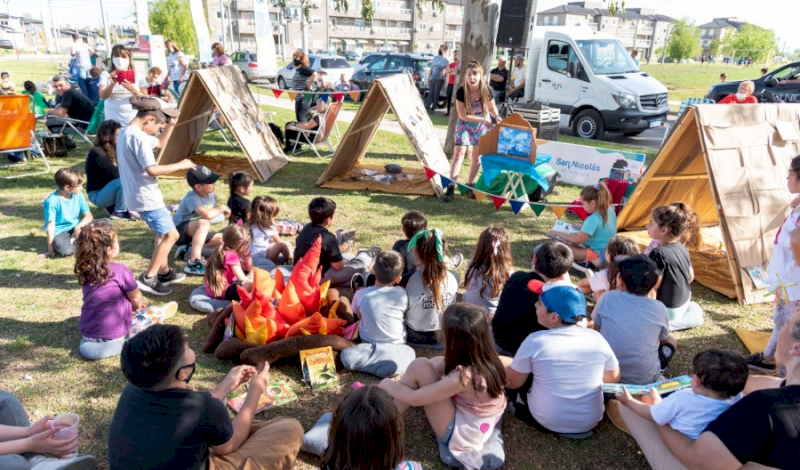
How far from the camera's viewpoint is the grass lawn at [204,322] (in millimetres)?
3246

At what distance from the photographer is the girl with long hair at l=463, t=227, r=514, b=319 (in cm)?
418

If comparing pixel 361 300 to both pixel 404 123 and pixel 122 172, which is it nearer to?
pixel 122 172

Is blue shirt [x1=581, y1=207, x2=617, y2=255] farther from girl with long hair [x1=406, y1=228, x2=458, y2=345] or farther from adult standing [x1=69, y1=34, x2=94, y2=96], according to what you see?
adult standing [x1=69, y1=34, x2=94, y2=96]

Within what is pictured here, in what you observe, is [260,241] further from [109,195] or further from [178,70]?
[178,70]

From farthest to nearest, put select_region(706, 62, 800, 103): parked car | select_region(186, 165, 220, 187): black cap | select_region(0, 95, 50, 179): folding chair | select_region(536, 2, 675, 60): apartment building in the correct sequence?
select_region(536, 2, 675, 60): apartment building → select_region(706, 62, 800, 103): parked car → select_region(0, 95, 50, 179): folding chair → select_region(186, 165, 220, 187): black cap

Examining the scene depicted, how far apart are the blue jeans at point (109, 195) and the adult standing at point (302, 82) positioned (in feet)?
15.9

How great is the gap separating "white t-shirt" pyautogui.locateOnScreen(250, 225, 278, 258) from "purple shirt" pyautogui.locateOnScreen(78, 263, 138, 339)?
149 cm

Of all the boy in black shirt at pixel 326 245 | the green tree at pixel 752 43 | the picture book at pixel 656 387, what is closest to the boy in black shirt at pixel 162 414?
the picture book at pixel 656 387

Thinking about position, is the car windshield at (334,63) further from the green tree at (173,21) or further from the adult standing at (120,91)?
the green tree at (173,21)

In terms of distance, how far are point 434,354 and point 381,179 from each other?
503cm

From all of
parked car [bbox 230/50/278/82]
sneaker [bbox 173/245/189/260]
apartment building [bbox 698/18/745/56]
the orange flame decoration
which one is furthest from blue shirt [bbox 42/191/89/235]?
apartment building [bbox 698/18/745/56]

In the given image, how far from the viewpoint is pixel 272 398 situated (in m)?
3.51

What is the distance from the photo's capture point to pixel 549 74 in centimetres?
1391

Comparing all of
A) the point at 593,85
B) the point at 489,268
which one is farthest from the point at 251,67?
the point at 489,268
